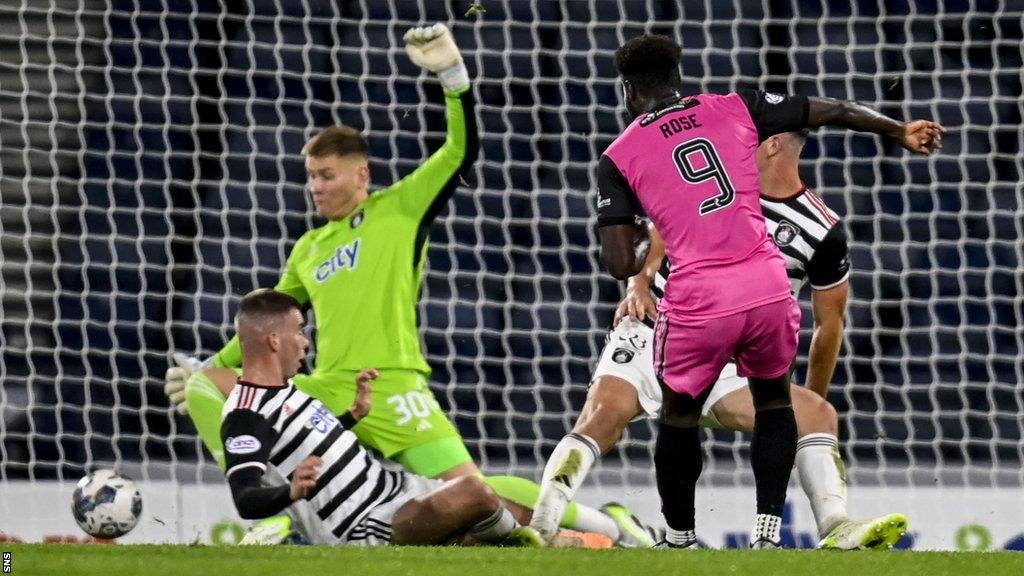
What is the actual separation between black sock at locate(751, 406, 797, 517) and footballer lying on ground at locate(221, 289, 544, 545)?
0.65 metres

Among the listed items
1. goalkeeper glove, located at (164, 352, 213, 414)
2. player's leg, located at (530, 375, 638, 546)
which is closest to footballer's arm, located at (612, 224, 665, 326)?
player's leg, located at (530, 375, 638, 546)

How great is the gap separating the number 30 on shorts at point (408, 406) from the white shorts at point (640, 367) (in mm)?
610

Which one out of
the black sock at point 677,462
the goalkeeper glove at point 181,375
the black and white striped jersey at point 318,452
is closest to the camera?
the black sock at point 677,462

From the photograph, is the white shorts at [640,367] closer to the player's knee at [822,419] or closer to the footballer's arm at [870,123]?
the player's knee at [822,419]

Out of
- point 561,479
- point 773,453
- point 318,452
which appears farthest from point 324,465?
point 773,453

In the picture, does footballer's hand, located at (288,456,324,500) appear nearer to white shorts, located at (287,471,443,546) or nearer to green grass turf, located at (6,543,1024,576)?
green grass turf, located at (6,543,1024,576)

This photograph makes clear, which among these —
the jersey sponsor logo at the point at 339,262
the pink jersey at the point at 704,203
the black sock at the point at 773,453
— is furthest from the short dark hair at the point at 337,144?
the black sock at the point at 773,453

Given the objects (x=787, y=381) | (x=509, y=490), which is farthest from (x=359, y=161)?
(x=787, y=381)

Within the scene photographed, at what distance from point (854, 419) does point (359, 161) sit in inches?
117

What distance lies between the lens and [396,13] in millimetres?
8156

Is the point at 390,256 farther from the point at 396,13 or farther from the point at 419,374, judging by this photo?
the point at 396,13

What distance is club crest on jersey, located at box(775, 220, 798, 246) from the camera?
4309 millimetres

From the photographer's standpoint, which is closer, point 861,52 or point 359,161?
point 359,161

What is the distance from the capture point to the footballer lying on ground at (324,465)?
12.7 ft
